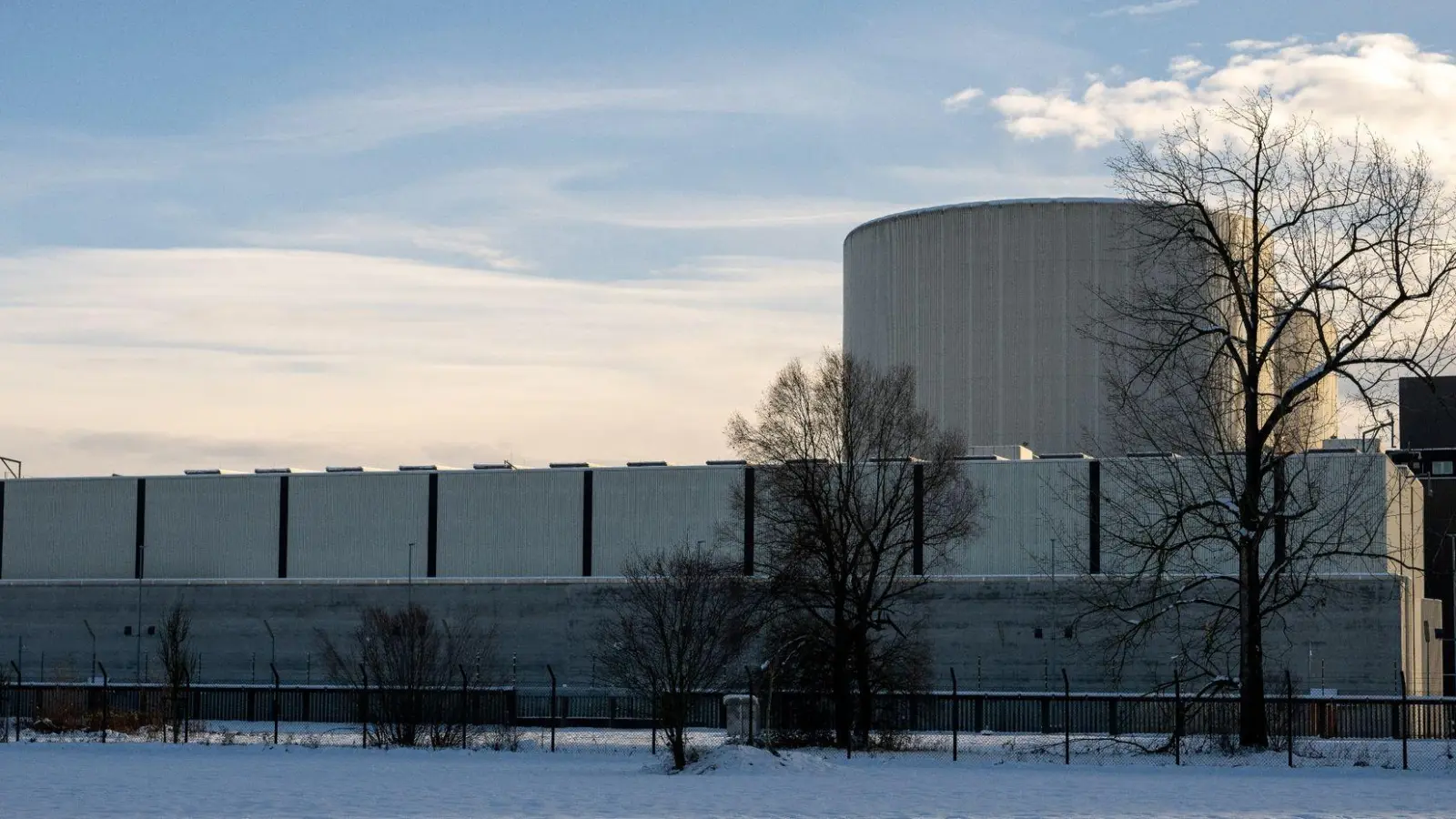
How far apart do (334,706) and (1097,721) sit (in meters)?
25.3

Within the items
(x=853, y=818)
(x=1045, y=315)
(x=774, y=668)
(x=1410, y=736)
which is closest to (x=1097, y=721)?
(x=1410, y=736)

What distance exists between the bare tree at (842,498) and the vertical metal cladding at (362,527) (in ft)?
93.7

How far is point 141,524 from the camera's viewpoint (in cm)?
7875

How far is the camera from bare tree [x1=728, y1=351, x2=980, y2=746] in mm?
47156

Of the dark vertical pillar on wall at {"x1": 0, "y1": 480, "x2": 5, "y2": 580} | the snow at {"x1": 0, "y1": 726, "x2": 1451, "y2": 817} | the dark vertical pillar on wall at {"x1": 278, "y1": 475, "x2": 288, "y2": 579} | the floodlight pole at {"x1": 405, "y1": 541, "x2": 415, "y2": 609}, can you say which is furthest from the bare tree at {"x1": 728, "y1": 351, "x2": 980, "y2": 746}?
the dark vertical pillar on wall at {"x1": 0, "y1": 480, "x2": 5, "y2": 580}

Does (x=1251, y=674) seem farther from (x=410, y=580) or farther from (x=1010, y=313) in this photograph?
(x=410, y=580)

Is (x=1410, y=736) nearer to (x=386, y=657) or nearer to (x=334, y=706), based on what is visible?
(x=386, y=657)

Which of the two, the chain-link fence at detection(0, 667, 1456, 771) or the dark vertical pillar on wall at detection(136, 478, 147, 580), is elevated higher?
the dark vertical pillar on wall at detection(136, 478, 147, 580)

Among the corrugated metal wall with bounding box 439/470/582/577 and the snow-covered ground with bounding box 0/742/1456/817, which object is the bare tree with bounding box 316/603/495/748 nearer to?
the snow-covered ground with bounding box 0/742/1456/817

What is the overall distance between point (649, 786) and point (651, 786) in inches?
1.5

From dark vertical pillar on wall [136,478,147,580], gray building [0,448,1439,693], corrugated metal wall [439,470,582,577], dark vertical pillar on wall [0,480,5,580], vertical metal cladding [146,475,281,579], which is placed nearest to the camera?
gray building [0,448,1439,693]

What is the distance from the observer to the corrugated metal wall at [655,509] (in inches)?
2808

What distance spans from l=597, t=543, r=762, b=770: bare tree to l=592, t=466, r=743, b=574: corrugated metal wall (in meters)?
1.90

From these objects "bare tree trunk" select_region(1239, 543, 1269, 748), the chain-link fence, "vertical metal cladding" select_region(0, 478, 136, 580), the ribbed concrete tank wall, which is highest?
the ribbed concrete tank wall
